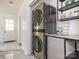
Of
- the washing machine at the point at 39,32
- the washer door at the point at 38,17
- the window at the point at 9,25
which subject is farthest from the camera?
the window at the point at 9,25

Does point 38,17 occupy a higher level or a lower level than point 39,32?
higher

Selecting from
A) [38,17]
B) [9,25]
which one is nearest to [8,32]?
[9,25]

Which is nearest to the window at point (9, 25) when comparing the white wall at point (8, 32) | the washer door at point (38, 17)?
the white wall at point (8, 32)

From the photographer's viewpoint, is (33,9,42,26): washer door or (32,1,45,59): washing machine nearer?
(32,1,45,59): washing machine

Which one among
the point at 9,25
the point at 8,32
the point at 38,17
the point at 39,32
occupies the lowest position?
the point at 8,32

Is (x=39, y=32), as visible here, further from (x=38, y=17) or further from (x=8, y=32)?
(x=8, y=32)

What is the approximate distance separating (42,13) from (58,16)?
0.46 meters

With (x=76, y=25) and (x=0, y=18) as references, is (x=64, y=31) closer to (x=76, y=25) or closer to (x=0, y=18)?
(x=76, y=25)

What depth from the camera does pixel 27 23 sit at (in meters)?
4.43

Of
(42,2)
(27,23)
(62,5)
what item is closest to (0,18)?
(27,23)

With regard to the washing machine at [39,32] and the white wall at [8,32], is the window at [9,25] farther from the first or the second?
the washing machine at [39,32]

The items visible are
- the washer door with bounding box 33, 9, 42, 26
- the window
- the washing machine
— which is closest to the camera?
the washing machine

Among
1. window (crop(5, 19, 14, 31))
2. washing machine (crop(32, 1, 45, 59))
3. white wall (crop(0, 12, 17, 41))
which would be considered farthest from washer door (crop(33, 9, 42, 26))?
window (crop(5, 19, 14, 31))

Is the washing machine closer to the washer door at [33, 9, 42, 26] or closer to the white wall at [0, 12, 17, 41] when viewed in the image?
the washer door at [33, 9, 42, 26]
